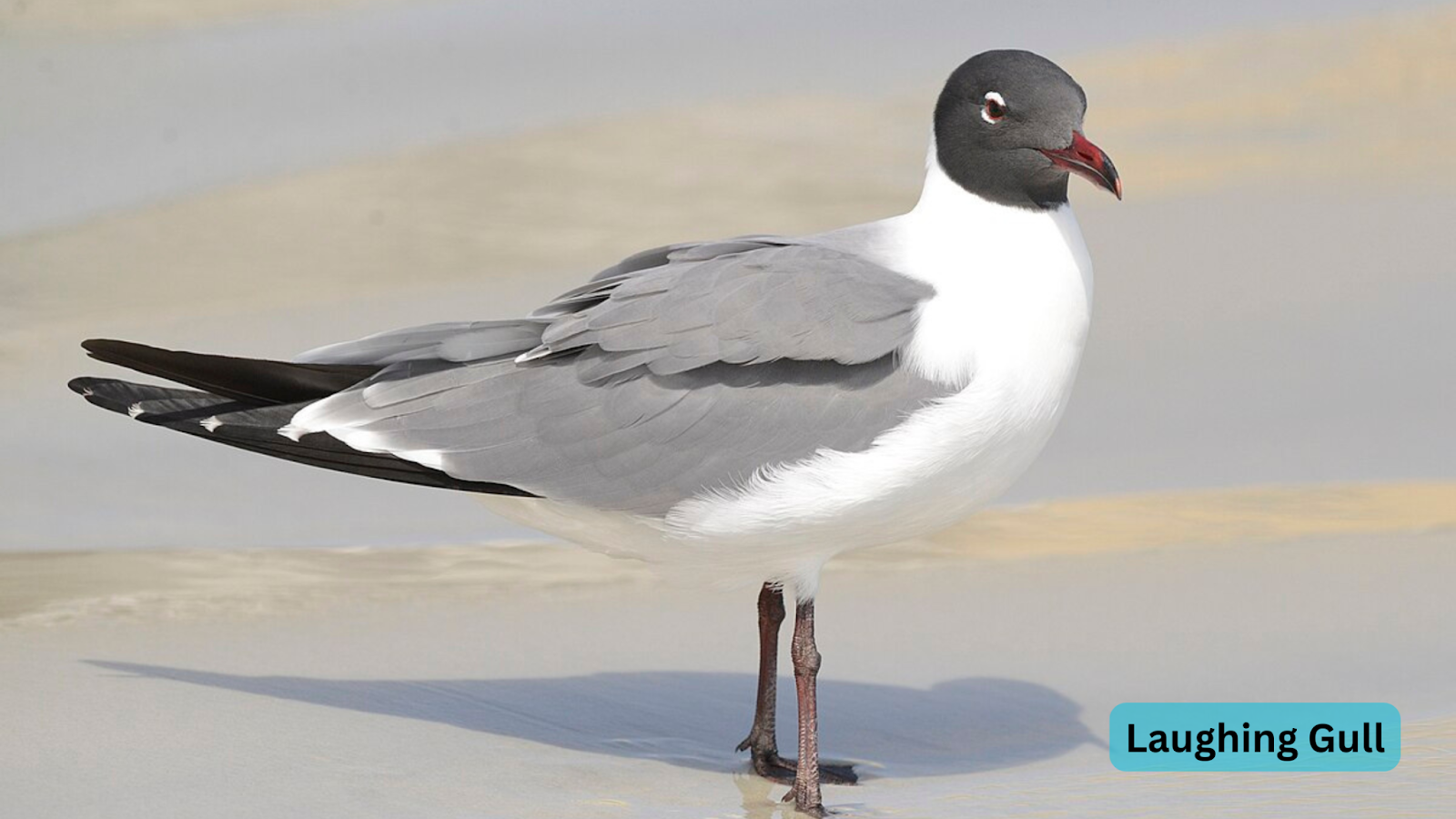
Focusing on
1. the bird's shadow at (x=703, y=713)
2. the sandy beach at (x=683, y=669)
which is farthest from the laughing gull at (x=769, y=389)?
the sandy beach at (x=683, y=669)

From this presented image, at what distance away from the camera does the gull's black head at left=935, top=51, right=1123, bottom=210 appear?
5246 mm

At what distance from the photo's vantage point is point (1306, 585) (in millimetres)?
6605

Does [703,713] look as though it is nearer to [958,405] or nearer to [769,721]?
[769,721]

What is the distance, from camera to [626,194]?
10414 millimetres

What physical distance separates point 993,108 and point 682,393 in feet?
3.51

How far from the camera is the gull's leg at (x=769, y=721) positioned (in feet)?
17.7

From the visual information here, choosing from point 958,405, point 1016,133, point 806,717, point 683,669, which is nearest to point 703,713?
point 683,669

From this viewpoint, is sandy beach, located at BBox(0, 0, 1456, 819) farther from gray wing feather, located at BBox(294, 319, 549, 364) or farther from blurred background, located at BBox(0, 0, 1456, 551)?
gray wing feather, located at BBox(294, 319, 549, 364)

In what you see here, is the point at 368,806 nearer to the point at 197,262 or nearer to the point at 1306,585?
the point at 1306,585

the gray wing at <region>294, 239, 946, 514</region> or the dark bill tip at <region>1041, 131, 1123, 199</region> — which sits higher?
the dark bill tip at <region>1041, 131, 1123, 199</region>

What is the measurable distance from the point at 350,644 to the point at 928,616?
173cm

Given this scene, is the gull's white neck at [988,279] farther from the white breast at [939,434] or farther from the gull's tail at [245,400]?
the gull's tail at [245,400]

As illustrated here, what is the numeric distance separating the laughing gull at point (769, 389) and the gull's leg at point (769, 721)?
0.01 metres

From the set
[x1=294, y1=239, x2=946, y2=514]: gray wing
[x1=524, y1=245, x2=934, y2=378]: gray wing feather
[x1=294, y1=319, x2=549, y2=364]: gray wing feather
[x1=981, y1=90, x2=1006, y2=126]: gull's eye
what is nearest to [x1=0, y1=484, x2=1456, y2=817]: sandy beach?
[x1=294, y1=239, x2=946, y2=514]: gray wing
